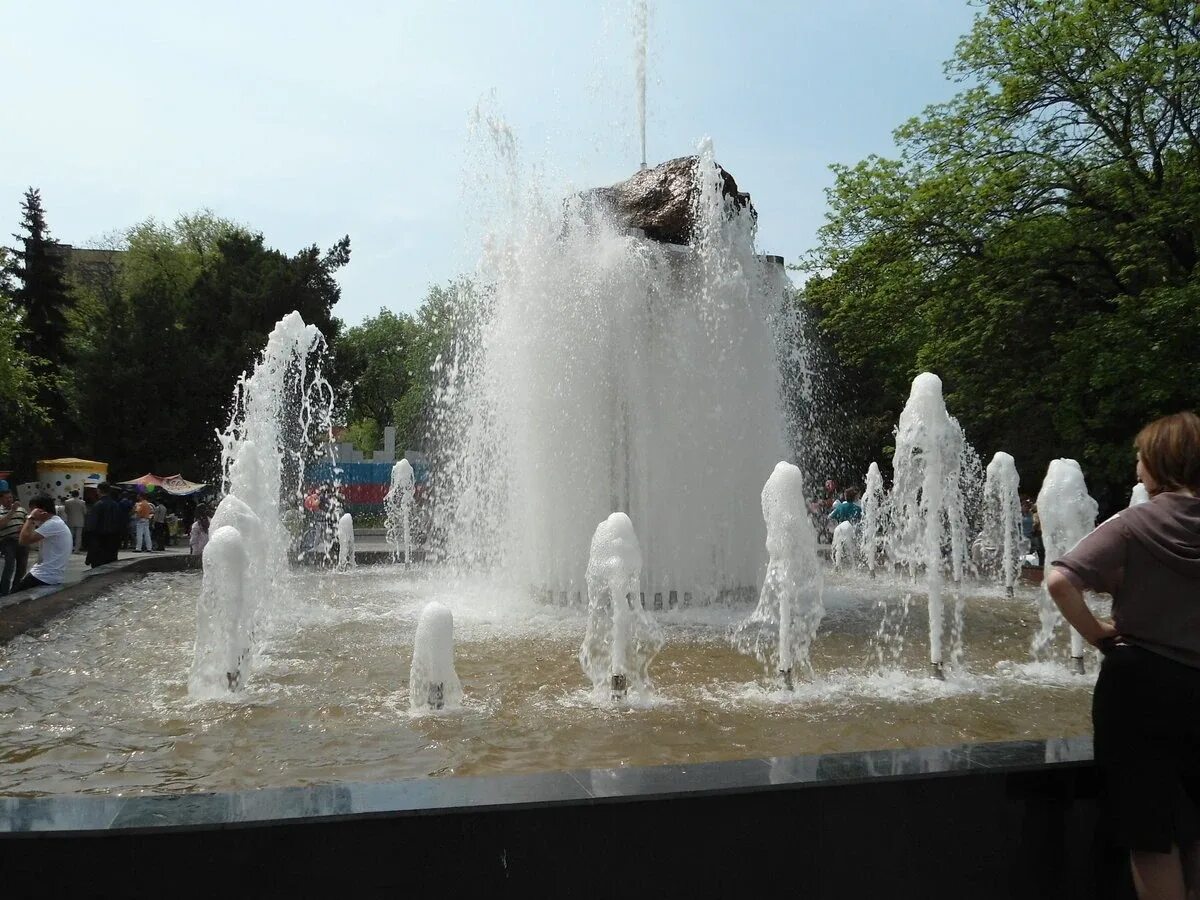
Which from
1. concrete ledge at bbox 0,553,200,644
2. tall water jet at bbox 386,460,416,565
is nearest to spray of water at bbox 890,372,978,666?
concrete ledge at bbox 0,553,200,644

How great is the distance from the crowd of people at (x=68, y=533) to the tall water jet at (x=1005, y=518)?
11.6m

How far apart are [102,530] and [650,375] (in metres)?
8.79

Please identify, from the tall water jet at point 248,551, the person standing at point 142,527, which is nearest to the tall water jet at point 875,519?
the tall water jet at point 248,551

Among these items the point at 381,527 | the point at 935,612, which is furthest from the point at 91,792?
the point at 381,527

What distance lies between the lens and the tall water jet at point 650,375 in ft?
36.5

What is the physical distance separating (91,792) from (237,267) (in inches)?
1356

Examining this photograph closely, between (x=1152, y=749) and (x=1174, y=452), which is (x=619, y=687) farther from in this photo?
(x=1174, y=452)

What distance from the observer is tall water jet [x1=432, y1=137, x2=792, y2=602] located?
1113cm

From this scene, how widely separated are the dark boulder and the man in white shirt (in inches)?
271

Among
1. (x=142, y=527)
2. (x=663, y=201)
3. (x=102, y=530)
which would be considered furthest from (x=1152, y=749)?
(x=142, y=527)

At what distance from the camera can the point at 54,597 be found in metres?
10.4

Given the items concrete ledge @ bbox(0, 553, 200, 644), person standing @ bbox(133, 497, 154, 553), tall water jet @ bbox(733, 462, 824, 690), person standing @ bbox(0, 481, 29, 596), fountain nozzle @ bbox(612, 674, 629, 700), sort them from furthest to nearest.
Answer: person standing @ bbox(133, 497, 154, 553) → person standing @ bbox(0, 481, 29, 596) → concrete ledge @ bbox(0, 553, 200, 644) → tall water jet @ bbox(733, 462, 824, 690) → fountain nozzle @ bbox(612, 674, 629, 700)

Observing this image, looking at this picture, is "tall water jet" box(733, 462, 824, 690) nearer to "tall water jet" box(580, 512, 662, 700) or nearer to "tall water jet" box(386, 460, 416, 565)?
"tall water jet" box(580, 512, 662, 700)

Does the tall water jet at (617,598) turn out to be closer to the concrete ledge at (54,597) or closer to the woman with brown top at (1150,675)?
the woman with brown top at (1150,675)
